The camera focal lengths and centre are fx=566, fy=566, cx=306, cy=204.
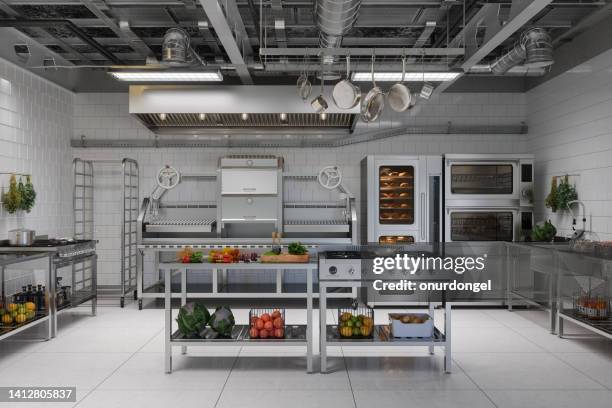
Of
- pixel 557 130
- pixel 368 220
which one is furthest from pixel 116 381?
pixel 557 130

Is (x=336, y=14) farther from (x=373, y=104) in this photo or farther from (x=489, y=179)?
(x=489, y=179)

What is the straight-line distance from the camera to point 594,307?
17.7 feet

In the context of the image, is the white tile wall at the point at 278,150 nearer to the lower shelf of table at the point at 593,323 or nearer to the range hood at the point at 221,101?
the range hood at the point at 221,101

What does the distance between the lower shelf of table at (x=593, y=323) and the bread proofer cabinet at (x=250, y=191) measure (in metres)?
3.72

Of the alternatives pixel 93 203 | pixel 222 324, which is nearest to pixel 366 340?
pixel 222 324

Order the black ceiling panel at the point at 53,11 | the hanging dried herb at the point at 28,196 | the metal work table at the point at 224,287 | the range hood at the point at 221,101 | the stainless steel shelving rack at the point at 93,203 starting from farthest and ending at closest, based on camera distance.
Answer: the stainless steel shelving rack at the point at 93,203, the range hood at the point at 221,101, the metal work table at the point at 224,287, the hanging dried herb at the point at 28,196, the black ceiling panel at the point at 53,11

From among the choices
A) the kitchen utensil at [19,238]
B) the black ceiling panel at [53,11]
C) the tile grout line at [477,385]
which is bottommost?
the tile grout line at [477,385]

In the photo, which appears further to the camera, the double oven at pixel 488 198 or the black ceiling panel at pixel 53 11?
the double oven at pixel 488 198

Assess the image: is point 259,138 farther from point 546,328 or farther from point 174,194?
point 546,328

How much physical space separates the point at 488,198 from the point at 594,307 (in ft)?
8.46

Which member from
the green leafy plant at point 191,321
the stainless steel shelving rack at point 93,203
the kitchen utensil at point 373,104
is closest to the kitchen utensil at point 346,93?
the kitchen utensil at point 373,104

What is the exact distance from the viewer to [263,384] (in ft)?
14.3

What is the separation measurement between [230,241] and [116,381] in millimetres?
3269

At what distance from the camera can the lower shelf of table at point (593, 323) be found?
505 centimetres
